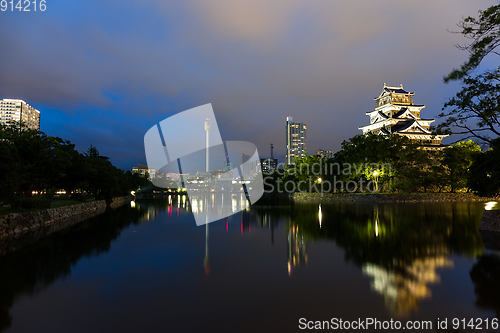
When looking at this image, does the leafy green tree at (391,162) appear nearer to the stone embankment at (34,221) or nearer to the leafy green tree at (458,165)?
the leafy green tree at (458,165)

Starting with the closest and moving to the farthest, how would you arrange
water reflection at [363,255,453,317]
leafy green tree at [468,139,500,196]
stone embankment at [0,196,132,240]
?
1. water reflection at [363,255,453,317]
2. leafy green tree at [468,139,500,196]
3. stone embankment at [0,196,132,240]

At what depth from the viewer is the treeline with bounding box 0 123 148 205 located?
13281mm

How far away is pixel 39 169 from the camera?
20625mm

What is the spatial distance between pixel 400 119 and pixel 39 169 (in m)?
50.1

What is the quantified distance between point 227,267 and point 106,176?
1065 inches

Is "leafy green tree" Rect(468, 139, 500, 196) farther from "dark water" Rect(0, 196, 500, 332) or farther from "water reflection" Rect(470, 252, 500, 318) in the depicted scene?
"water reflection" Rect(470, 252, 500, 318)

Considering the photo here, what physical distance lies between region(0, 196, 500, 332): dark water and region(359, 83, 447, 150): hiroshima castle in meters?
40.7

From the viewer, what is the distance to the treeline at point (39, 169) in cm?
1328

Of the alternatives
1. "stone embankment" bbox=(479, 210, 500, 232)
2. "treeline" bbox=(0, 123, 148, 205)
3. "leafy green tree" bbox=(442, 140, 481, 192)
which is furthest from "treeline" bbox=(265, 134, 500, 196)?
"treeline" bbox=(0, 123, 148, 205)

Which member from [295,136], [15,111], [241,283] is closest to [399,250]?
[241,283]

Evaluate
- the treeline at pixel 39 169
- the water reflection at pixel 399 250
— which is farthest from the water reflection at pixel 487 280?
the treeline at pixel 39 169

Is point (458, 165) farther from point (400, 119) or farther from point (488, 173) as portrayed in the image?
point (488, 173)

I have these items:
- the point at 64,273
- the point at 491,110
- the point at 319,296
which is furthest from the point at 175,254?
the point at 491,110

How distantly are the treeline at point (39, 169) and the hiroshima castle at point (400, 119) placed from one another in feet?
135
